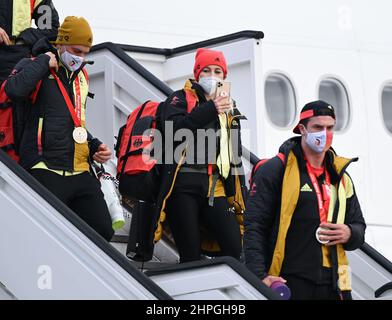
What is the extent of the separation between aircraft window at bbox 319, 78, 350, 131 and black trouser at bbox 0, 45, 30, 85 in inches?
170

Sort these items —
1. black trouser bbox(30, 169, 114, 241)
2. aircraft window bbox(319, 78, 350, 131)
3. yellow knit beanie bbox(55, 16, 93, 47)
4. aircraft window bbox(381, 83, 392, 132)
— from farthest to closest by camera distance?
1. aircraft window bbox(381, 83, 392, 132)
2. aircraft window bbox(319, 78, 350, 131)
3. yellow knit beanie bbox(55, 16, 93, 47)
4. black trouser bbox(30, 169, 114, 241)

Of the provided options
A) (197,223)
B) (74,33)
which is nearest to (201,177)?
(197,223)

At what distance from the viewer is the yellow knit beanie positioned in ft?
25.6

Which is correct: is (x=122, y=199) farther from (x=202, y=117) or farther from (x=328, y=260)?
(x=328, y=260)

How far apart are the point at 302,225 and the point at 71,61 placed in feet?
6.16

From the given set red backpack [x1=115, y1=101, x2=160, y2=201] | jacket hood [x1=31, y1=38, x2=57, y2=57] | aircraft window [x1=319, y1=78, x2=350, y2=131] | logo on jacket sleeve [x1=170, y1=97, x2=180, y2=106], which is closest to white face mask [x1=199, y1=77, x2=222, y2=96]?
logo on jacket sleeve [x1=170, y1=97, x2=180, y2=106]

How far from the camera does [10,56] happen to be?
8.47 meters

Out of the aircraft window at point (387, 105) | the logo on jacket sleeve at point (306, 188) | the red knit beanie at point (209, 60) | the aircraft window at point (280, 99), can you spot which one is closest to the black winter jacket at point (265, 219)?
the logo on jacket sleeve at point (306, 188)

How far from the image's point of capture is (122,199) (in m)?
8.83

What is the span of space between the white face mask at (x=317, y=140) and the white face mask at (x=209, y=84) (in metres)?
1.03

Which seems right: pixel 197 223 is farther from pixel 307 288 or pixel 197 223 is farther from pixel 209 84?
pixel 307 288

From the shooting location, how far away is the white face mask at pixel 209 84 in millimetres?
8000

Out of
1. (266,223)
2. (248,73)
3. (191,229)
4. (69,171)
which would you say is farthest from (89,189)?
(248,73)

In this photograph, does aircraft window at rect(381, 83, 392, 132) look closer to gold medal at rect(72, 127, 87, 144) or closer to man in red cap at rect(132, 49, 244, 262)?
man in red cap at rect(132, 49, 244, 262)
